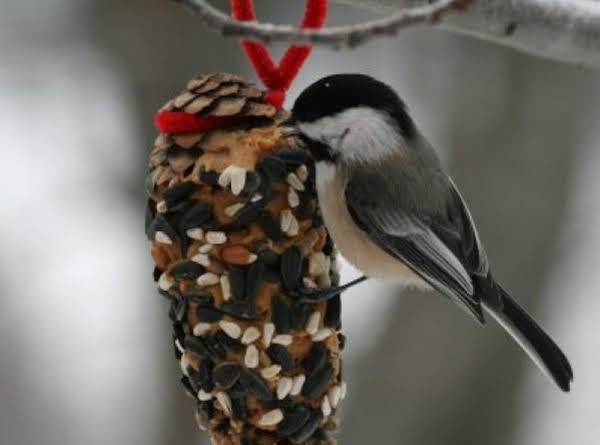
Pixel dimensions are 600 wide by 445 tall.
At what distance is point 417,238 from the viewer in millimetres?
1448

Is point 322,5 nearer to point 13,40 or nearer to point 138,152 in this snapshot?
point 138,152

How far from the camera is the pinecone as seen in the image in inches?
49.7

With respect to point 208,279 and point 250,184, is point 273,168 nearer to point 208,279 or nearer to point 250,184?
point 250,184

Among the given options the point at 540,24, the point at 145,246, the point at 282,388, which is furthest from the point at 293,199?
the point at 145,246

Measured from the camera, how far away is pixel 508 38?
1.23 m

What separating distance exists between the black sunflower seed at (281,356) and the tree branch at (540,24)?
1.34 ft

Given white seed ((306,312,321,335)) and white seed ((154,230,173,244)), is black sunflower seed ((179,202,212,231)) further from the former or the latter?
white seed ((306,312,321,335))

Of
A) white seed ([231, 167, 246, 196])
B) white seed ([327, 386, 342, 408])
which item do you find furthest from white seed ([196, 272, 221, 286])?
white seed ([327, 386, 342, 408])

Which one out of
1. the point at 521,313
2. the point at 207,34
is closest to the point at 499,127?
the point at 207,34

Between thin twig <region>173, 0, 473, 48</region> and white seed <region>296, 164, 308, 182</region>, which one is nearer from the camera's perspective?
thin twig <region>173, 0, 473, 48</region>

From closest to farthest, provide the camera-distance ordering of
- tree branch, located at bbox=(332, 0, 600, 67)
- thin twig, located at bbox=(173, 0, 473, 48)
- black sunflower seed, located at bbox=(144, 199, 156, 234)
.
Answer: thin twig, located at bbox=(173, 0, 473, 48) < tree branch, located at bbox=(332, 0, 600, 67) < black sunflower seed, located at bbox=(144, 199, 156, 234)

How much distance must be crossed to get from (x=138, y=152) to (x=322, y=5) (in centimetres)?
163

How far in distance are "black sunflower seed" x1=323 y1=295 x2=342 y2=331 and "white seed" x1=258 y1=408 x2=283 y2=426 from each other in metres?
0.13

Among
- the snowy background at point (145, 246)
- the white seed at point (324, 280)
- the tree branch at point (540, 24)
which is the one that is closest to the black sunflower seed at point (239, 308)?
the white seed at point (324, 280)
